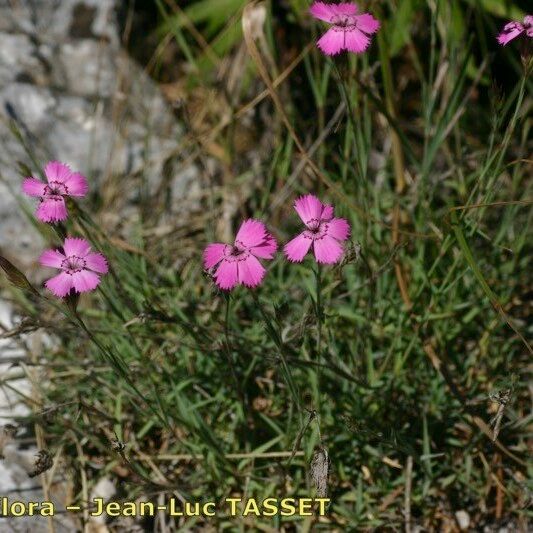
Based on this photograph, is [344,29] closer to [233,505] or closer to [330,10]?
[330,10]

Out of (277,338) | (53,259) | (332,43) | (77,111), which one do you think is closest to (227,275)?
(277,338)

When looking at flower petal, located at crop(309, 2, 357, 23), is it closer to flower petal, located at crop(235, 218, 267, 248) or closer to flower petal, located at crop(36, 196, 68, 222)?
flower petal, located at crop(235, 218, 267, 248)

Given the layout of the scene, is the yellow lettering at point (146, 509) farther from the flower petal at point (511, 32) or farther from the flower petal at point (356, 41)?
the flower petal at point (511, 32)

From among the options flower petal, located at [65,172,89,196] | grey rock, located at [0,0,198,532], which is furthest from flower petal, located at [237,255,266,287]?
grey rock, located at [0,0,198,532]

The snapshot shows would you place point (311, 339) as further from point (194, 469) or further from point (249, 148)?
point (249, 148)

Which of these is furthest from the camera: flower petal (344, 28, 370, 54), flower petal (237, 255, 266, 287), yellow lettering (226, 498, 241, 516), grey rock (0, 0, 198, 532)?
grey rock (0, 0, 198, 532)

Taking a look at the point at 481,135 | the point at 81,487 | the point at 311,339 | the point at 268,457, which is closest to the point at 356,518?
the point at 268,457
